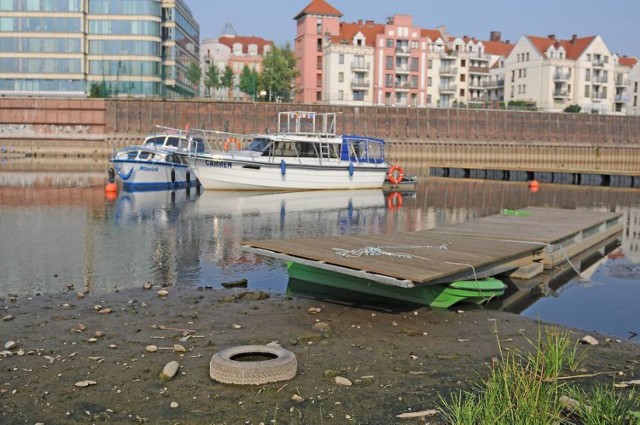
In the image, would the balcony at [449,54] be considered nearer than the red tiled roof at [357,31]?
No

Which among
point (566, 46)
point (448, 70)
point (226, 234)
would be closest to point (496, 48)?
point (566, 46)

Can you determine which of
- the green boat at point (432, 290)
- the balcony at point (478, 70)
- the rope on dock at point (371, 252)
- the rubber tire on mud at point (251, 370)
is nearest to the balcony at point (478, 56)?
the balcony at point (478, 70)

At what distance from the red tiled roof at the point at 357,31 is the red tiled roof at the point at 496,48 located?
104 ft

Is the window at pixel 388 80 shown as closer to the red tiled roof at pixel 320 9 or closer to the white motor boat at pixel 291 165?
the red tiled roof at pixel 320 9

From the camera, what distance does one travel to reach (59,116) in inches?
3172

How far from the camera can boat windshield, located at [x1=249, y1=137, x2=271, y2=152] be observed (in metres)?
41.1

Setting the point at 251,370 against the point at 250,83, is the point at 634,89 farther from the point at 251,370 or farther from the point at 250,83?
the point at 251,370

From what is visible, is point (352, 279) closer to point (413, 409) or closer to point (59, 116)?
point (413, 409)

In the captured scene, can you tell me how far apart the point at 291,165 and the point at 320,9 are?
77593 mm

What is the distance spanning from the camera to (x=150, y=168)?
131 ft

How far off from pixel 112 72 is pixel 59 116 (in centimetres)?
1716

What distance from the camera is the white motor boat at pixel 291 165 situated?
40.0 meters

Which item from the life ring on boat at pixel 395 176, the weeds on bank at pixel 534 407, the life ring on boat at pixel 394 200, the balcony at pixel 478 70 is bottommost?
the weeds on bank at pixel 534 407

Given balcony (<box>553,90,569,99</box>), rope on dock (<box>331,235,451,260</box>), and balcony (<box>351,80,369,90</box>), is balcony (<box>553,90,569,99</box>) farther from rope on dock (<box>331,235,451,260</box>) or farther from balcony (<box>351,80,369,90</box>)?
rope on dock (<box>331,235,451,260</box>)
